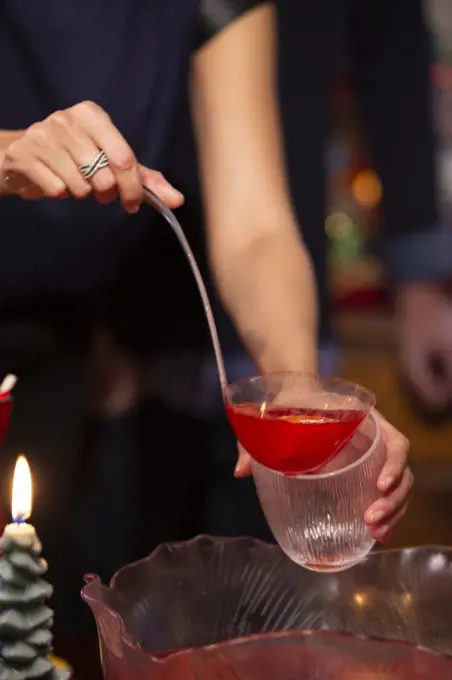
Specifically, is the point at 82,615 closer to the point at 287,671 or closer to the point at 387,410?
the point at 287,671

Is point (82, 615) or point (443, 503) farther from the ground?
point (82, 615)

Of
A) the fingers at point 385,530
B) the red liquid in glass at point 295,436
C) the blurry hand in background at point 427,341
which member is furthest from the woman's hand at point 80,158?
the blurry hand in background at point 427,341

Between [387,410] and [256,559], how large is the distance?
119cm

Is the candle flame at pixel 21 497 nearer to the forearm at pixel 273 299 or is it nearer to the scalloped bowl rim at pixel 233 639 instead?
the scalloped bowl rim at pixel 233 639

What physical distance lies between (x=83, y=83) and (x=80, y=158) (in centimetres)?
45

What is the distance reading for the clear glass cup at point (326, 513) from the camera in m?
0.70

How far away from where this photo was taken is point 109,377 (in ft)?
4.30

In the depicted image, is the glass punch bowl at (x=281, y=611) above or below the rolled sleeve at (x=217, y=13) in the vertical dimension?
below

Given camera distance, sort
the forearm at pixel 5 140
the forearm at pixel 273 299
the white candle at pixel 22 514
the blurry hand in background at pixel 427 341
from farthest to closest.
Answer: the blurry hand in background at pixel 427 341 → the forearm at pixel 273 299 → the forearm at pixel 5 140 → the white candle at pixel 22 514

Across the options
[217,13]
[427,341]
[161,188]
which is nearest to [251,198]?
[217,13]

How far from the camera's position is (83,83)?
116 cm

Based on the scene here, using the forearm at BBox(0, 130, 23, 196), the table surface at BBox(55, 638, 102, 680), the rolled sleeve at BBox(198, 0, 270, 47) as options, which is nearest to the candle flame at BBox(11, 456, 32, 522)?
the table surface at BBox(55, 638, 102, 680)

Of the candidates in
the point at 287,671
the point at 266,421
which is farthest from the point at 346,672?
the point at 266,421

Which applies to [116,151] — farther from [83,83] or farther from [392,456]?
[83,83]
